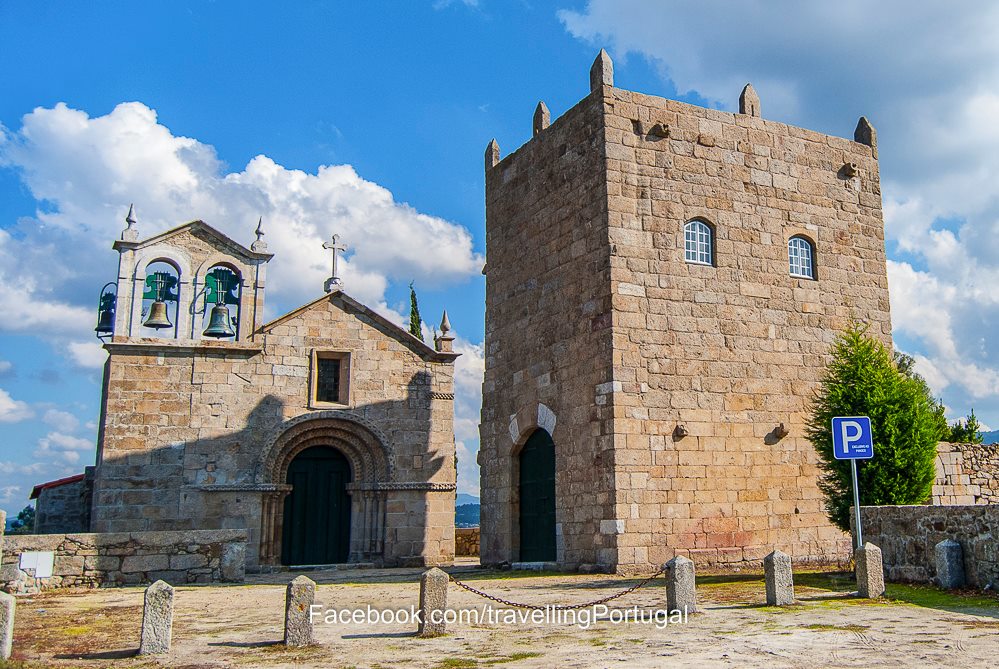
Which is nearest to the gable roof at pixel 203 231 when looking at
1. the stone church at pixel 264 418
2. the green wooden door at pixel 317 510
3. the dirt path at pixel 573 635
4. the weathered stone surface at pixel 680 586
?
the stone church at pixel 264 418

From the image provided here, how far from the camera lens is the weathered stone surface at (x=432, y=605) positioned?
864cm

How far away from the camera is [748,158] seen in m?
16.5

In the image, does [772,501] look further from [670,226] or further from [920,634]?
[920,634]

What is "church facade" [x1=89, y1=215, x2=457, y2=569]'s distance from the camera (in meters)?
18.6

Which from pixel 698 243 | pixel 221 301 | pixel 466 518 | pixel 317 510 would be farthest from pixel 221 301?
pixel 466 518

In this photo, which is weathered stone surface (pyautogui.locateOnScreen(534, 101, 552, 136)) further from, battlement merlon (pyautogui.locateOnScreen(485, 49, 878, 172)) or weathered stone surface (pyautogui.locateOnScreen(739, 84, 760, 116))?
weathered stone surface (pyautogui.locateOnScreen(739, 84, 760, 116))

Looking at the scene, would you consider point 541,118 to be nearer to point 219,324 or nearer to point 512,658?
point 219,324

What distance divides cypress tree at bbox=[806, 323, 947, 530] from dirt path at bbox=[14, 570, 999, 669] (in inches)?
64.8

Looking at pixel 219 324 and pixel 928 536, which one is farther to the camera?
pixel 219 324

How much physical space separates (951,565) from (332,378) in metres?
13.7

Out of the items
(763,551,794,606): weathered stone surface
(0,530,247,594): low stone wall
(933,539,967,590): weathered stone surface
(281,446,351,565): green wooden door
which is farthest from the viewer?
(281,446,351,565): green wooden door

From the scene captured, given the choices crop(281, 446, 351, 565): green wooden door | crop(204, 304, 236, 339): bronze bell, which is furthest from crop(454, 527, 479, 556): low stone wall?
crop(204, 304, 236, 339): bronze bell

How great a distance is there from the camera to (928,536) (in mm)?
11406

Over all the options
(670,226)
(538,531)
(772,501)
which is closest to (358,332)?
(538,531)
